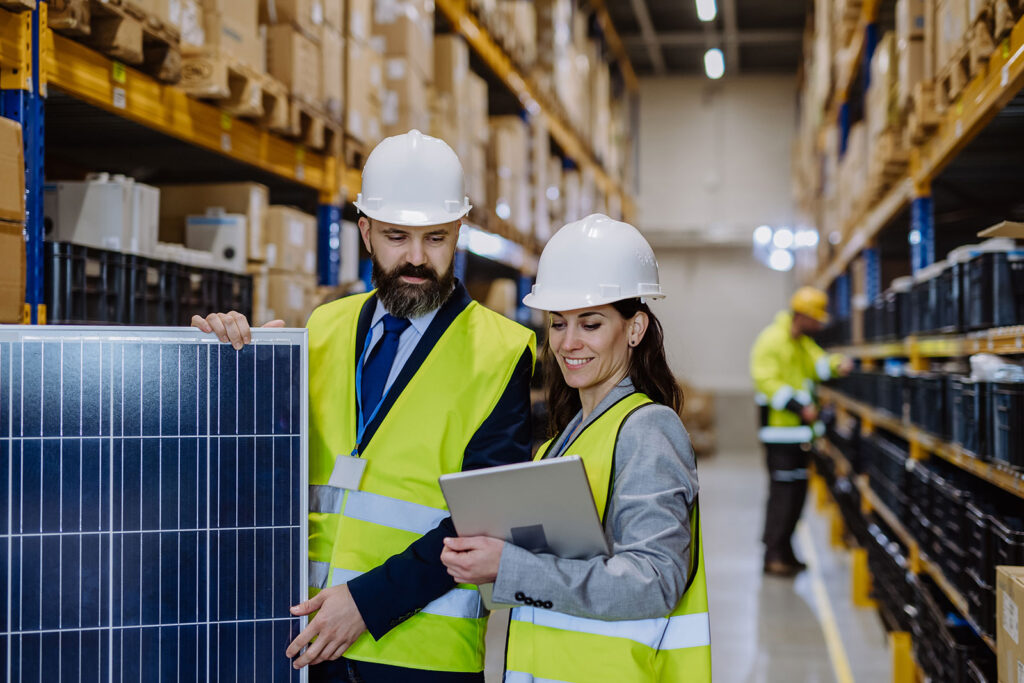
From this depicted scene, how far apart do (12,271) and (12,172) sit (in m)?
0.26

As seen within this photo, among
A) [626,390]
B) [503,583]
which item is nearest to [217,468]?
[503,583]

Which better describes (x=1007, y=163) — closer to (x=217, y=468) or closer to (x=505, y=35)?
(x=505, y=35)

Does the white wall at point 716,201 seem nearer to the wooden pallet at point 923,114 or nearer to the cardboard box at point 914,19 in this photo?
the cardboard box at point 914,19

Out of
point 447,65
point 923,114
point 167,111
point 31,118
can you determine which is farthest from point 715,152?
point 31,118

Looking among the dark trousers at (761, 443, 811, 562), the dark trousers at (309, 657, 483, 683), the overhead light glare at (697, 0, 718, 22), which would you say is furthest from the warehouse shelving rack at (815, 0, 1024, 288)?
the overhead light glare at (697, 0, 718, 22)

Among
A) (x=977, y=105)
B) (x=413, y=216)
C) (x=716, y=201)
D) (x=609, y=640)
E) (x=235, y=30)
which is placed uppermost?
(x=716, y=201)

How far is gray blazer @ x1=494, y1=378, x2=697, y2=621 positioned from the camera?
1.80m

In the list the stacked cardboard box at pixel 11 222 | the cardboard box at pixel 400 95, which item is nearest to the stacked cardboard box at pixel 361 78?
the cardboard box at pixel 400 95

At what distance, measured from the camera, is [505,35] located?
8.00m

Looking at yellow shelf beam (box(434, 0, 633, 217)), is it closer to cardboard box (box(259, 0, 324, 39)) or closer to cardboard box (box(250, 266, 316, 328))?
cardboard box (box(259, 0, 324, 39))

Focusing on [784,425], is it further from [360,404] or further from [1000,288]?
[360,404]

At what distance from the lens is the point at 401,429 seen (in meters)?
2.15

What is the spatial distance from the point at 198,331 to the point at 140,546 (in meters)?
0.45

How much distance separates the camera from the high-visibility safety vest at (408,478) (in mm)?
2129
